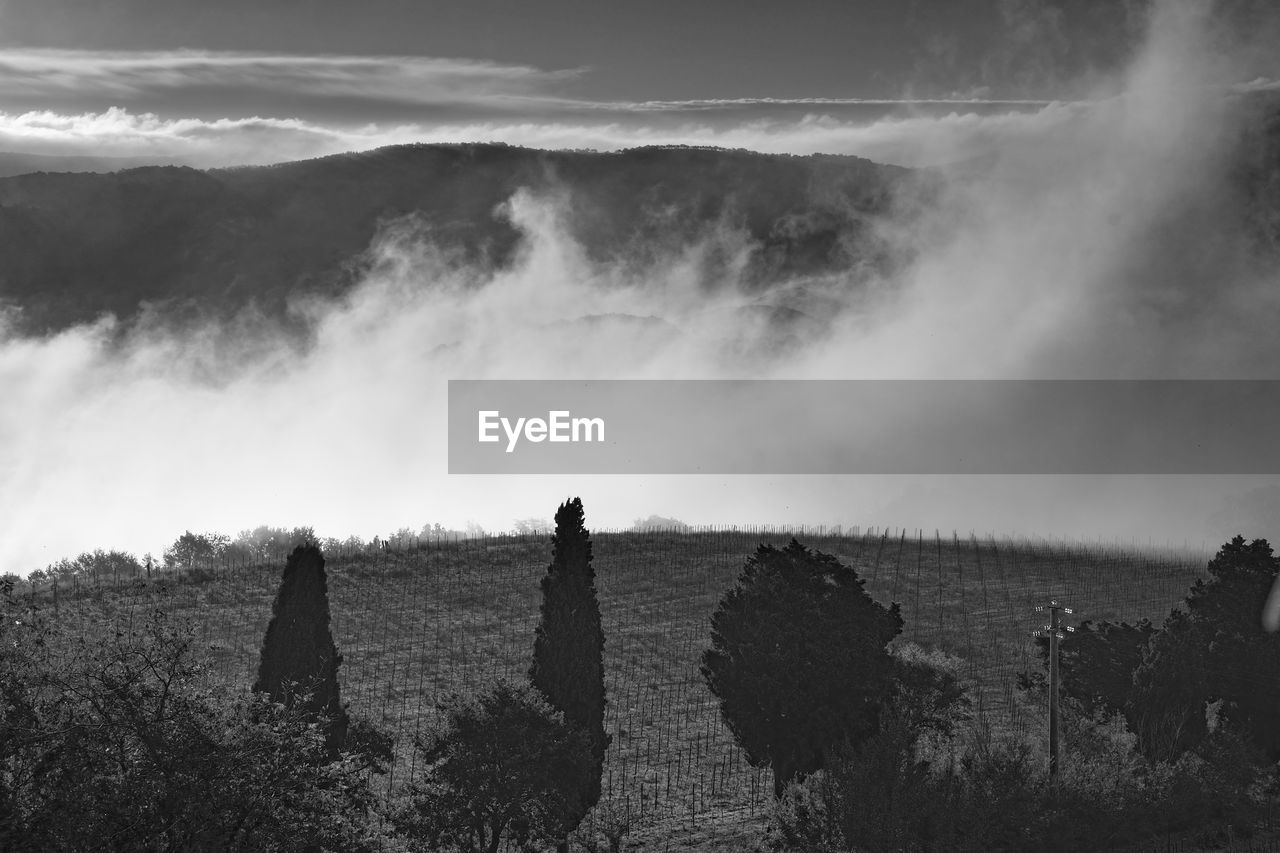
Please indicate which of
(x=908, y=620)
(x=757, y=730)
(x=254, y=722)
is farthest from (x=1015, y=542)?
(x=254, y=722)

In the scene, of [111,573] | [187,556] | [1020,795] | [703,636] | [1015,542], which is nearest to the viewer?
[1020,795]

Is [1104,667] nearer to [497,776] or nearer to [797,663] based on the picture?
[797,663]

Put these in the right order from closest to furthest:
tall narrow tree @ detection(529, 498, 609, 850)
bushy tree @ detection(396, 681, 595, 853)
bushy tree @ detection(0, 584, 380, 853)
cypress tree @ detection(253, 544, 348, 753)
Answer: bushy tree @ detection(0, 584, 380, 853) → bushy tree @ detection(396, 681, 595, 853) → cypress tree @ detection(253, 544, 348, 753) → tall narrow tree @ detection(529, 498, 609, 850)

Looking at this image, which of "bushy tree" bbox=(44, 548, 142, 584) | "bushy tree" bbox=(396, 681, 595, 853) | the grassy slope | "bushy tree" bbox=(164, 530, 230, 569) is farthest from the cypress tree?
"bushy tree" bbox=(164, 530, 230, 569)

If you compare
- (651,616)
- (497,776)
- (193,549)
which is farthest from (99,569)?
(497,776)

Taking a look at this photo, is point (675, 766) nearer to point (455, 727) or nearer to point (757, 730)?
point (757, 730)

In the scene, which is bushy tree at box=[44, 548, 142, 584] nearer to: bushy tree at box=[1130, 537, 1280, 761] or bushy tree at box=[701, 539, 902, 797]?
bushy tree at box=[701, 539, 902, 797]

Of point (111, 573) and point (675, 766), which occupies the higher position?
point (111, 573)
